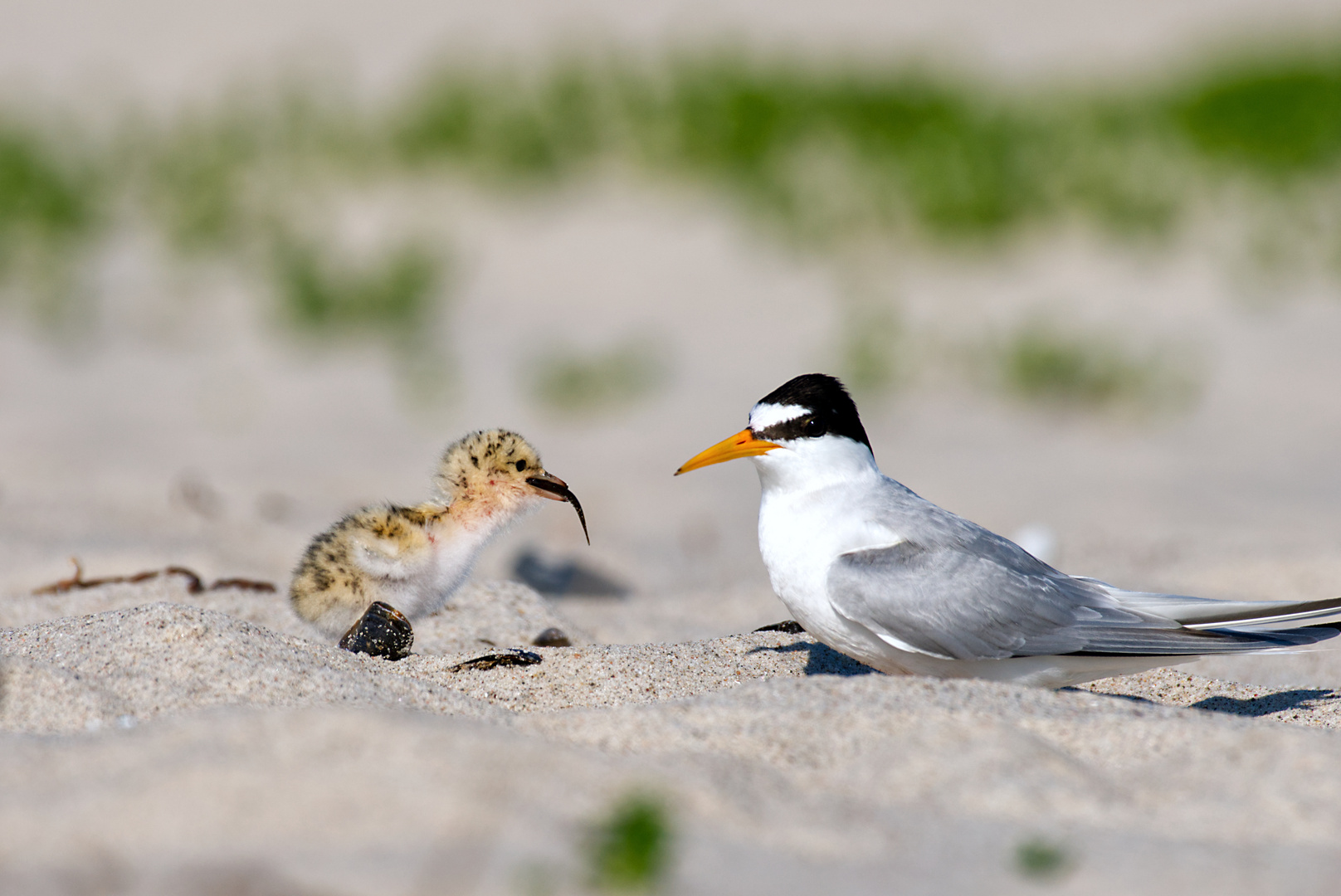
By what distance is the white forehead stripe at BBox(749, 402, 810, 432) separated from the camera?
337cm

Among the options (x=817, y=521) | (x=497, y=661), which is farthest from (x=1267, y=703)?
(x=497, y=661)

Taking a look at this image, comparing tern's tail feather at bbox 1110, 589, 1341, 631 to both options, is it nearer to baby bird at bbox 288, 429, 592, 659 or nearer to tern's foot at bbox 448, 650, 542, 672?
tern's foot at bbox 448, 650, 542, 672

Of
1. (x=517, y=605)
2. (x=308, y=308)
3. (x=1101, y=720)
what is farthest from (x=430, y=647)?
(x=308, y=308)

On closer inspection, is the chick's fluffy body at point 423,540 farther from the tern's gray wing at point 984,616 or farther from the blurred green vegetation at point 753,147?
the blurred green vegetation at point 753,147

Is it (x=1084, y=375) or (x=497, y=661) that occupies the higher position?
(x=1084, y=375)

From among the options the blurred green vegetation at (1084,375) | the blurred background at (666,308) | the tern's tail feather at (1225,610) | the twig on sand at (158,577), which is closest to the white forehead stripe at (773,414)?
the tern's tail feather at (1225,610)

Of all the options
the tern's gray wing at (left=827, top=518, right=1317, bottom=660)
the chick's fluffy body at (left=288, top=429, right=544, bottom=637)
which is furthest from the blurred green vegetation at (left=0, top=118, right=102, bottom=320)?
the tern's gray wing at (left=827, top=518, right=1317, bottom=660)

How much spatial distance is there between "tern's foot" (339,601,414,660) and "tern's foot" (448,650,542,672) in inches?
7.7

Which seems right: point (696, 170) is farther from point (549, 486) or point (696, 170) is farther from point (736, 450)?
point (736, 450)

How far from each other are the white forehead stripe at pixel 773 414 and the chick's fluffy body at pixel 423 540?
783 mm

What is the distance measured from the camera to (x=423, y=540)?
3.71 meters

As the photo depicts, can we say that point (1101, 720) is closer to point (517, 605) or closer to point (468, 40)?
point (517, 605)

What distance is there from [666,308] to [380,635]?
21.6 ft

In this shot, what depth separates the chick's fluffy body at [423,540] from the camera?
11.8 feet
